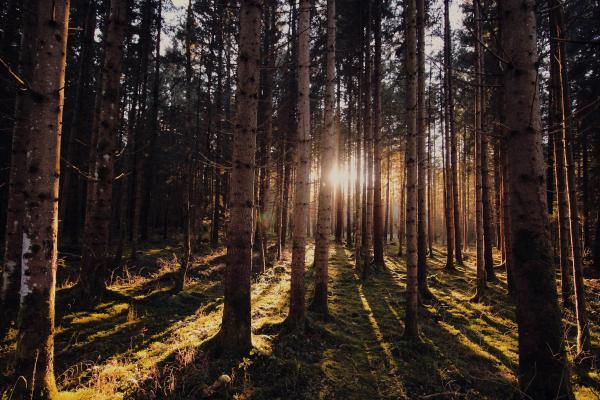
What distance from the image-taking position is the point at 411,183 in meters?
6.57

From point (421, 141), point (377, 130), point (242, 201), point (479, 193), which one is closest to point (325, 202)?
point (242, 201)

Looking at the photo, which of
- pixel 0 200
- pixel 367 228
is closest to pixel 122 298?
pixel 367 228

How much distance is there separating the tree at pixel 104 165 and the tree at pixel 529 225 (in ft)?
25.8

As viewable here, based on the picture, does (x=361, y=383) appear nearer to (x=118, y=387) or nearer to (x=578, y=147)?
(x=118, y=387)

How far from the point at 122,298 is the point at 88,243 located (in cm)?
167

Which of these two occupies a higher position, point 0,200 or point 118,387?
point 0,200

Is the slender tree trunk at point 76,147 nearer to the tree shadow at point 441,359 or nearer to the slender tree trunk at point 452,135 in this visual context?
the tree shadow at point 441,359

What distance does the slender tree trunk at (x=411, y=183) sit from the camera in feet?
20.1

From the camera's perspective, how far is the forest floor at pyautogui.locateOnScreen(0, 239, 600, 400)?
419 cm

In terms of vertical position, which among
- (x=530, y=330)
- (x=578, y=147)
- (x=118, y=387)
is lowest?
(x=118, y=387)

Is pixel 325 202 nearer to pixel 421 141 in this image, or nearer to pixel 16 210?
pixel 421 141

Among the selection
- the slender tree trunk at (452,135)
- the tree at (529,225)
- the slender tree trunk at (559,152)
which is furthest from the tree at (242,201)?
the slender tree trunk at (452,135)

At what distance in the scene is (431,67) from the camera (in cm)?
1977

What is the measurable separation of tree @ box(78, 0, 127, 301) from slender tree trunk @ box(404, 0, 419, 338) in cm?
678
